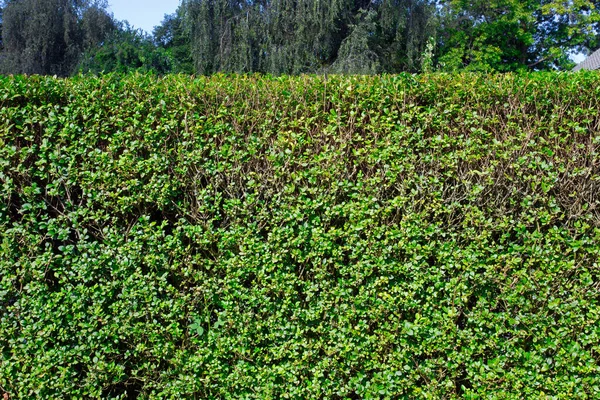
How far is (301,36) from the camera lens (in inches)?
687

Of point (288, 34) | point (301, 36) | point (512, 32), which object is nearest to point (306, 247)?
point (301, 36)

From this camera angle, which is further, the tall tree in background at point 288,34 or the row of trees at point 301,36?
the row of trees at point 301,36

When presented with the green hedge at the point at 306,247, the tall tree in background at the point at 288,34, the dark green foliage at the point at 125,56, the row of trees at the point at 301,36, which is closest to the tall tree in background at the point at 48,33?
the row of trees at the point at 301,36

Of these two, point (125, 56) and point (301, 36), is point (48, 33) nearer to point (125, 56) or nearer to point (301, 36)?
point (125, 56)

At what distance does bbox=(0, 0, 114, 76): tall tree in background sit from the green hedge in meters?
22.7

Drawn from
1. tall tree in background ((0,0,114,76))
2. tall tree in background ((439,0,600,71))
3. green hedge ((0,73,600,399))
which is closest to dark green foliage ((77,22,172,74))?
tall tree in background ((0,0,114,76))

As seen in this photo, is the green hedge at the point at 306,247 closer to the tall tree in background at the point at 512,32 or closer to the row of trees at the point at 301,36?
the row of trees at the point at 301,36

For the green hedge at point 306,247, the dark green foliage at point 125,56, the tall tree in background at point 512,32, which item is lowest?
the green hedge at point 306,247

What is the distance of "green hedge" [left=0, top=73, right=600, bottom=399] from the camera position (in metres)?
3.03

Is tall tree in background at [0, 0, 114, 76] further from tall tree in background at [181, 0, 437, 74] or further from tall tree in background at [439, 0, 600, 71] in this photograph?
tall tree in background at [439, 0, 600, 71]

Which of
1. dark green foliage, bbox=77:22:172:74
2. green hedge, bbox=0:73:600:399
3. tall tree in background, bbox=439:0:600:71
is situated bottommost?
green hedge, bbox=0:73:600:399

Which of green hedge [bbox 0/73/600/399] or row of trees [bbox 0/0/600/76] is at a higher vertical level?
row of trees [bbox 0/0/600/76]

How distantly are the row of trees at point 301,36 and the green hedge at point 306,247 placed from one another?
12.7 metres

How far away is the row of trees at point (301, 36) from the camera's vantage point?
17.7m
